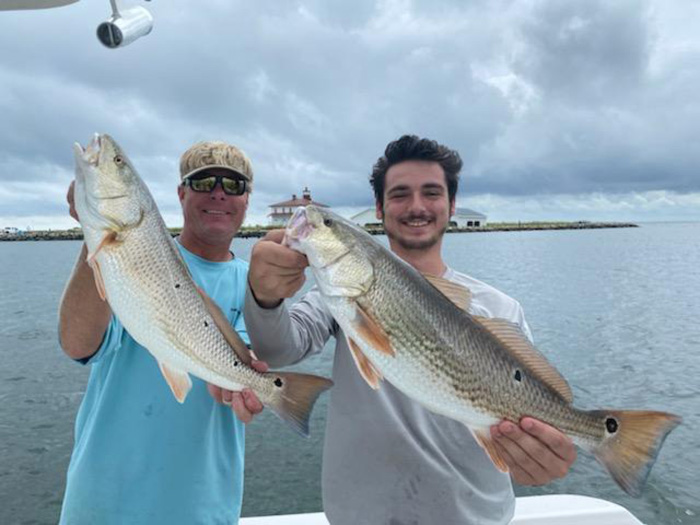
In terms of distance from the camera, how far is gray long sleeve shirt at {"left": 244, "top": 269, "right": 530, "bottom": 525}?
274 centimetres

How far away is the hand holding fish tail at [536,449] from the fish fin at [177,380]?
166 cm

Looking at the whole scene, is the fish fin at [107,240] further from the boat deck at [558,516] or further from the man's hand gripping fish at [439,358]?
the boat deck at [558,516]

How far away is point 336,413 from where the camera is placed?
3.00m

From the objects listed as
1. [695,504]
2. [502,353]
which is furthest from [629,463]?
[695,504]

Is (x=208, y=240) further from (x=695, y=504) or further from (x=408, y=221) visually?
(x=695, y=504)

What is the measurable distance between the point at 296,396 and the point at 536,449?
1.27 metres

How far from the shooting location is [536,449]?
8.13ft

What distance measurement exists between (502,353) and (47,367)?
54.4 feet

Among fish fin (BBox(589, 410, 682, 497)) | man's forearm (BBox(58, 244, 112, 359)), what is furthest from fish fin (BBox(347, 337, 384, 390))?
man's forearm (BBox(58, 244, 112, 359))

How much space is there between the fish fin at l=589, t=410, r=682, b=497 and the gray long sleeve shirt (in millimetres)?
682

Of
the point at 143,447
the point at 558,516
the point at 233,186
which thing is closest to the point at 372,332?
the point at 233,186

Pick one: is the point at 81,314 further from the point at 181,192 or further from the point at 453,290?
the point at 453,290

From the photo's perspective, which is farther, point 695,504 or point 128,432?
point 695,504

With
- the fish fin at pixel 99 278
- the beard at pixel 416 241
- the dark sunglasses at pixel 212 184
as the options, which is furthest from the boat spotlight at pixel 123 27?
the beard at pixel 416 241
